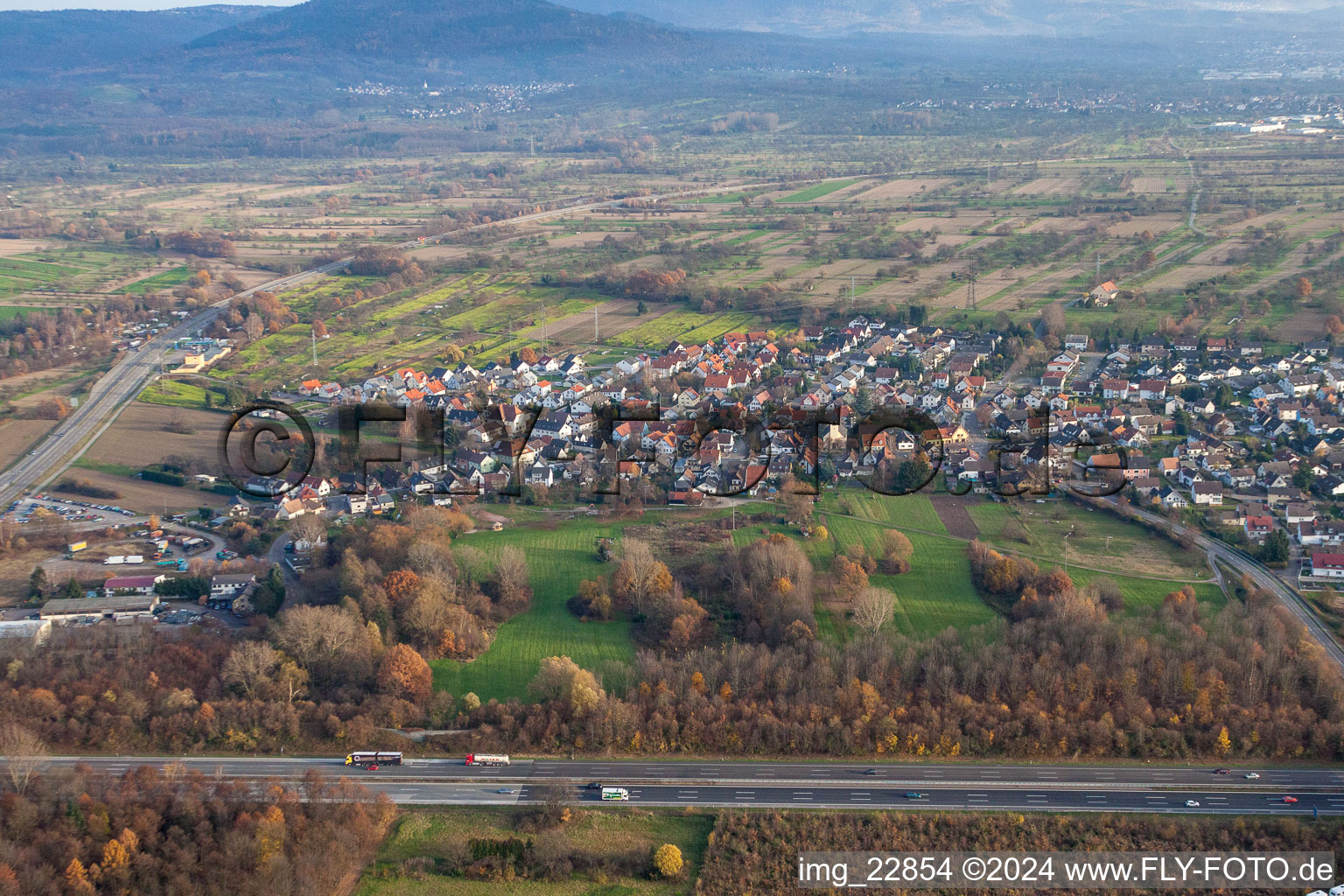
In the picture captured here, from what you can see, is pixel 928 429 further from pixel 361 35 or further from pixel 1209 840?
pixel 361 35

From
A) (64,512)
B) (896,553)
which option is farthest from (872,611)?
(64,512)

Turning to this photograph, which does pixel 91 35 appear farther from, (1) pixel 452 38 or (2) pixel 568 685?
(2) pixel 568 685

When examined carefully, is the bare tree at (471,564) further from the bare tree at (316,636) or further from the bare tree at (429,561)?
the bare tree at (316,636)

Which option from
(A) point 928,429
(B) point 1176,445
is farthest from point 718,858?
(B) point 1176,445

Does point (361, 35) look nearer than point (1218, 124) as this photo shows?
No

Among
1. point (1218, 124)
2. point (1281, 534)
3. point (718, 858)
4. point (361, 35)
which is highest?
point (361, 35)

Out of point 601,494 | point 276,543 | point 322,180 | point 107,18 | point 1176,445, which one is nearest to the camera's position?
point 276,543

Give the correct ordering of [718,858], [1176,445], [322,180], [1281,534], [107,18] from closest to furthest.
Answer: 1. [718,858]
2. [1281,534]
3. [1176,445]
4. [322,180]
5. [107,18]
